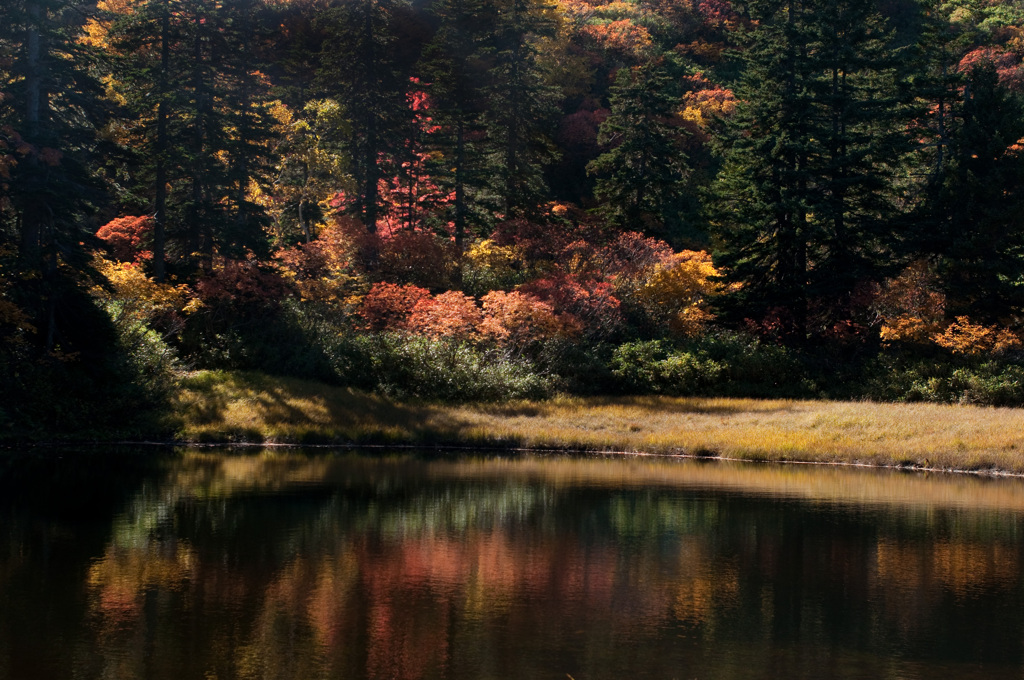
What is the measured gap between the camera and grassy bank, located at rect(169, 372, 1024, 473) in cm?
2927

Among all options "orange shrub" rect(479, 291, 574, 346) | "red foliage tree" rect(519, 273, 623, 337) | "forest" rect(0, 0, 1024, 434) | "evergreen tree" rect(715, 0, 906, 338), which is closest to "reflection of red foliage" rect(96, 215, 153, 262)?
"forest" rect(0, 0, 1024, 434)

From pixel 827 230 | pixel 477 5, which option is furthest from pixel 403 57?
pixel 827 230

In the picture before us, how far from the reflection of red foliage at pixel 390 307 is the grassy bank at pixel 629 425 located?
608 centimetres

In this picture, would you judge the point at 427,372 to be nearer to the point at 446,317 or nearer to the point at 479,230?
the point at 446,317

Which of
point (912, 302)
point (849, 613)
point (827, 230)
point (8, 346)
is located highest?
point (827, 230)

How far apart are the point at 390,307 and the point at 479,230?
1281cm

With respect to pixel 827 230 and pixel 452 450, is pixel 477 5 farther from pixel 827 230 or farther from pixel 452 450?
pixel 452 450

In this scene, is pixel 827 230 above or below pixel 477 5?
below

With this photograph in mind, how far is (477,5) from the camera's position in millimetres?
58969

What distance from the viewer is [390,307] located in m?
41.8

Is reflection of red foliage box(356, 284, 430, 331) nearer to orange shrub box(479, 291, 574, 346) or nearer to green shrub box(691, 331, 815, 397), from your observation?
orange shrub box(479, 291, 574, 346)

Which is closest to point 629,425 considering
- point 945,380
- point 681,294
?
point 945,380

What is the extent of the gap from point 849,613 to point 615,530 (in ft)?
19.3

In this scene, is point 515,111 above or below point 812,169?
above
